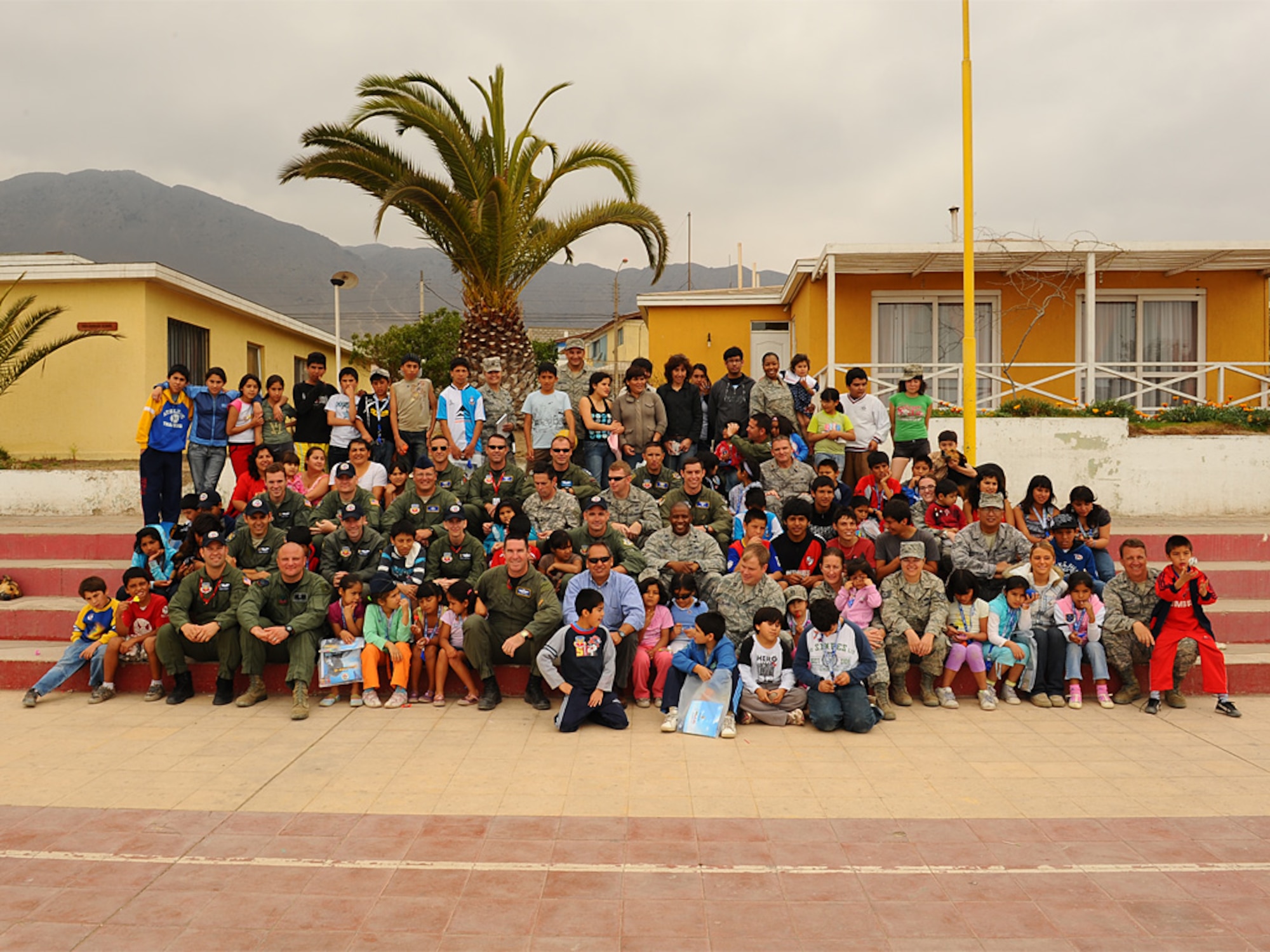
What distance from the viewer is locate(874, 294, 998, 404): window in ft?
57.9

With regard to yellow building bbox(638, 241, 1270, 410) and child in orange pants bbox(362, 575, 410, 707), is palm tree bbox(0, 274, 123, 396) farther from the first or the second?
yellow building bbox(638, 241, 1270, 410)

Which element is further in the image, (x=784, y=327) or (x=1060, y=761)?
(x=784, y=327)

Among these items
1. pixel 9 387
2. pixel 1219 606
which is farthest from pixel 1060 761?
pixel 9 387

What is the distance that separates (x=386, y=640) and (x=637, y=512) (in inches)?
103

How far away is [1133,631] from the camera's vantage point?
23.9 feet

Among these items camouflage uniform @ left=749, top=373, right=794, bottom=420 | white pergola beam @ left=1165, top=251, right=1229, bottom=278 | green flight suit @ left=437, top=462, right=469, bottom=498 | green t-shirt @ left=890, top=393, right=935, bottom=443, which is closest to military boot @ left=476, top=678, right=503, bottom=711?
green flight suit @ left=437, top=462, right=469, bottom=498

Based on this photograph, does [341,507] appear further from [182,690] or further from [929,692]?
[929,692]

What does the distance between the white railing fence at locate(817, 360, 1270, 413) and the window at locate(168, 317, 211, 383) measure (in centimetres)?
1198

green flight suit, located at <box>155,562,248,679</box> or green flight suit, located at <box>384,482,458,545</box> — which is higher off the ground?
green flight suit, located at <box>384,482,458,545</box>

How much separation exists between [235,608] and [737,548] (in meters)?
4.33

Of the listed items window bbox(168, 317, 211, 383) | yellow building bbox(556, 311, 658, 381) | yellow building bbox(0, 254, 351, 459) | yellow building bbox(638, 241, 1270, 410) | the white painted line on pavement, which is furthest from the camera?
yellow building bbox(556, 311, 658, 381)

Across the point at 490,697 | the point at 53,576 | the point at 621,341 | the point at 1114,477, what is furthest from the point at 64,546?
the point at 621,341

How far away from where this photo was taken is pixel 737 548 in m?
8.30

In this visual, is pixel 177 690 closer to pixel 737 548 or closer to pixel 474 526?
pixel 474 526
